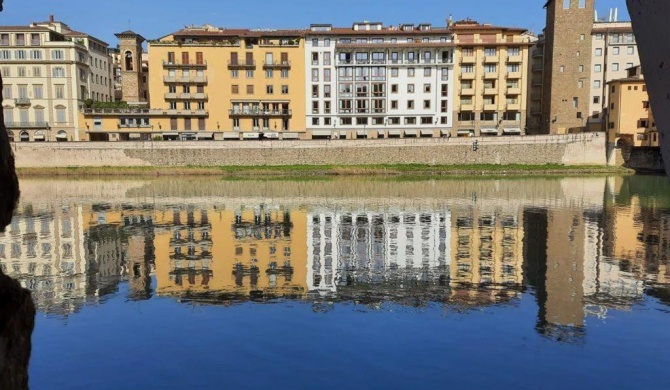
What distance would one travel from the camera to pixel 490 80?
257ft

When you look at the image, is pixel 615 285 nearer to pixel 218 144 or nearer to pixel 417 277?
pixel 417 277

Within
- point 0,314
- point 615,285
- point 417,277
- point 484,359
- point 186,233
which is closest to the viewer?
point 0,314

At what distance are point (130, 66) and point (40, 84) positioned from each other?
1459 centimetres

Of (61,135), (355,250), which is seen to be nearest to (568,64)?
(355,250)

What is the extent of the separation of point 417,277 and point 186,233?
13839 mm

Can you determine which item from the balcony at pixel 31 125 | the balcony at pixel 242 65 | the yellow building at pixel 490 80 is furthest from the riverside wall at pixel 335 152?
the balcony at pixel 242 65

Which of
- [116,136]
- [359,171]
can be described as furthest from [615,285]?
[116,136]

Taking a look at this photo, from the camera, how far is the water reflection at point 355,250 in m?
16.3


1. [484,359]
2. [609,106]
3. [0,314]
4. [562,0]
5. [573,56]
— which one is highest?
[562,0]

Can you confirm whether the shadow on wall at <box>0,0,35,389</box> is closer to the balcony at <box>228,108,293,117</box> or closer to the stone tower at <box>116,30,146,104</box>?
the balcony at <box>228,108,293,117</box>

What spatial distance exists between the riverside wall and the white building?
29.1ft

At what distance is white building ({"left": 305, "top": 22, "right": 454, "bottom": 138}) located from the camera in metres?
76.9

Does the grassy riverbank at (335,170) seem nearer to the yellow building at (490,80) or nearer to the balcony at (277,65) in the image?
the yellow building at (490,80)

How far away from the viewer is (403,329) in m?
13.2
